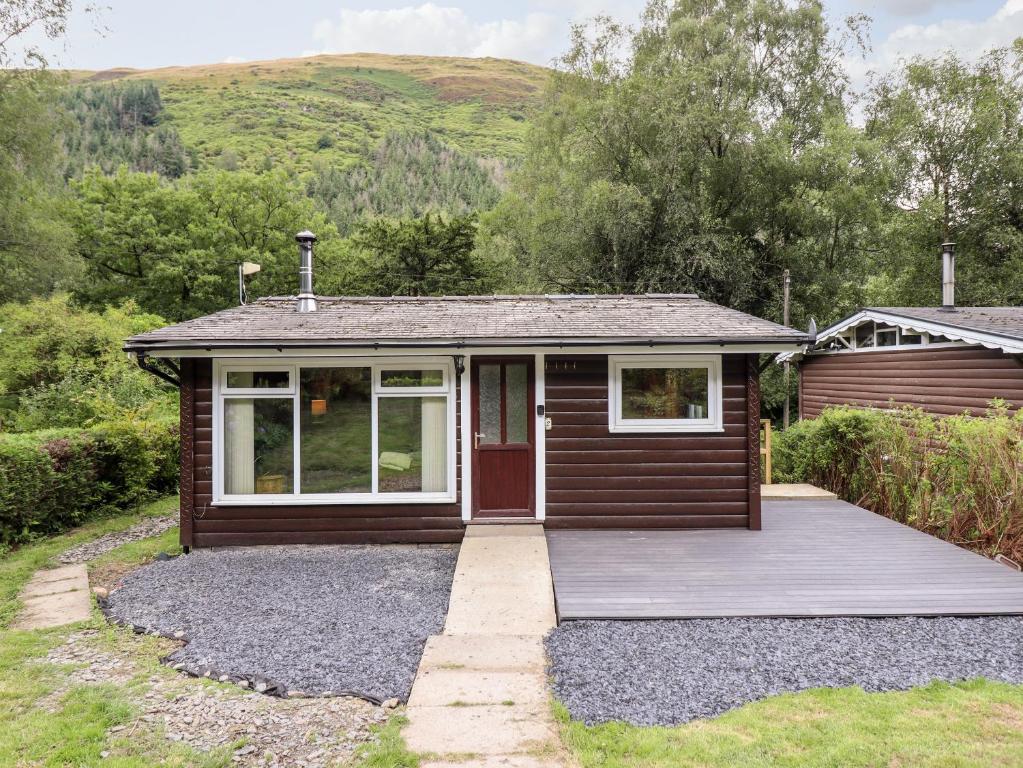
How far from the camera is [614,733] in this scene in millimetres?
2992

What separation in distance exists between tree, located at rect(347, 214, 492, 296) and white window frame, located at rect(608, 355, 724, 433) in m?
14.7

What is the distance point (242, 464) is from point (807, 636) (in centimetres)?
566

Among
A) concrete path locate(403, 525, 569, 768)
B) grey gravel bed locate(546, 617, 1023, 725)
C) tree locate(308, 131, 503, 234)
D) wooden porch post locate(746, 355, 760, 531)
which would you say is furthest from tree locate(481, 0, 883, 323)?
tree locate(308, 131, 503, 234)

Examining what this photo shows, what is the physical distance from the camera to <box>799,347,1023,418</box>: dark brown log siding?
8.88 metres

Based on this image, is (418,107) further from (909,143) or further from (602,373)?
(602,373)

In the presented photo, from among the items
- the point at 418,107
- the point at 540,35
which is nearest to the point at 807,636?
the point at 418,107

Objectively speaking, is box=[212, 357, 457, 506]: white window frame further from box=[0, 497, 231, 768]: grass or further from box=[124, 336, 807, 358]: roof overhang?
box=[0, 497, 231, 768]: grass

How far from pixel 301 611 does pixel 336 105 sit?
77.9 meters

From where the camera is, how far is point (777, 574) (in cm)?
527

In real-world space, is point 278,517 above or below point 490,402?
below

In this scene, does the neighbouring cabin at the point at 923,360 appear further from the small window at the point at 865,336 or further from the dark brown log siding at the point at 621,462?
the dark brown log siding at the point at 621,462

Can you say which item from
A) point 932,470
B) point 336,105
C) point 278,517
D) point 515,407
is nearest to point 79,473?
point 278,517

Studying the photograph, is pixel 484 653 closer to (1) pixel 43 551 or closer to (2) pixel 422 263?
(1) pixel 43 551

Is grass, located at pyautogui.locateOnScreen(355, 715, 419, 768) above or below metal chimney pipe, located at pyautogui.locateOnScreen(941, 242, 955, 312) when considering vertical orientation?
below
